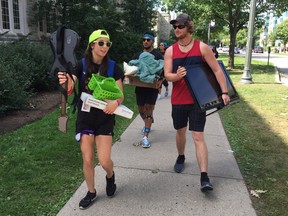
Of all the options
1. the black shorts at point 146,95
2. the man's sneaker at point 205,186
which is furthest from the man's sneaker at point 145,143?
the man's sneaker at point 205,186

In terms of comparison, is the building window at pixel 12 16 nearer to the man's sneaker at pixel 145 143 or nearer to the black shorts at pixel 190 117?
the man's sneaker at pixel 145 143

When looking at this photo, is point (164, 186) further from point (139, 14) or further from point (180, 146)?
point (139, 14)

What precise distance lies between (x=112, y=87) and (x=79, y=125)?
526mm

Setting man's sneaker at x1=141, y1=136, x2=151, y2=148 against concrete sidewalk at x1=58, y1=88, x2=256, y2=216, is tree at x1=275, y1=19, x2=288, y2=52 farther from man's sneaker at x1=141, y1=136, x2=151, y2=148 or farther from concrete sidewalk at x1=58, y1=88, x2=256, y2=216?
man's sneaker at x1=141, y1=136, x2=151, y2=148

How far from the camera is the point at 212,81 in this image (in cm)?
382

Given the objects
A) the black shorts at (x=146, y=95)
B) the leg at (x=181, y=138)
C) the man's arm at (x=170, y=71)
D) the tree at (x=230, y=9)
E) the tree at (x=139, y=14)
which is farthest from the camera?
the tree at (x=139, y=14)

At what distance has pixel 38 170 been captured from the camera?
172 inches

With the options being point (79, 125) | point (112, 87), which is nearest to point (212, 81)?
point (112, 87)

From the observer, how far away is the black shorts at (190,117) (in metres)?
3.88

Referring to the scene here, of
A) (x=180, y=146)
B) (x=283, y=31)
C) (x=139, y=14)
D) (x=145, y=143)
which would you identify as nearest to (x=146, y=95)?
(x=145, y=143)

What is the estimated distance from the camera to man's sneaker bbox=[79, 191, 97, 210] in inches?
136

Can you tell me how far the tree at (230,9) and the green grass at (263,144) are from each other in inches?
392

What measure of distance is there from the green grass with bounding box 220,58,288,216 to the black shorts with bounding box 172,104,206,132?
1035mm

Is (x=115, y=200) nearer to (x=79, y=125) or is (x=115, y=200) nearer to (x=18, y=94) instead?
(x=79, y=125)
